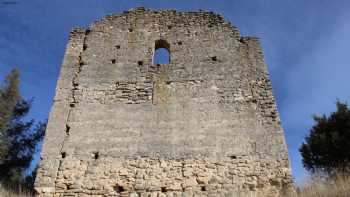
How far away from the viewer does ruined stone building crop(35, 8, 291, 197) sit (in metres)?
6.12

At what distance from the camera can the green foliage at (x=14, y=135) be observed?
459 inches

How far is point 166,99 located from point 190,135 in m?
1.06

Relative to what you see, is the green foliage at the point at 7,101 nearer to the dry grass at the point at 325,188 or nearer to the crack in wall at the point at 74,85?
the crack in wall at the point at 74,85

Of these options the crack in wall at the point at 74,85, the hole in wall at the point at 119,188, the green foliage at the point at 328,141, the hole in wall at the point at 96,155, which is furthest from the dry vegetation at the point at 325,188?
the green foliage at the point at 328,141

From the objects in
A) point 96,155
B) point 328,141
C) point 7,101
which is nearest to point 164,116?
point 96,155

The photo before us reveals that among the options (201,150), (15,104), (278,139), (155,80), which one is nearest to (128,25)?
(155,80)

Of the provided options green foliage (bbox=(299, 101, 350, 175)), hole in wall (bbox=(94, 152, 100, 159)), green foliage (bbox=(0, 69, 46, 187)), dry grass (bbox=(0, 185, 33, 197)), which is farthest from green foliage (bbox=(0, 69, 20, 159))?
green foliage (bbox=(299, 101, 350, 175))

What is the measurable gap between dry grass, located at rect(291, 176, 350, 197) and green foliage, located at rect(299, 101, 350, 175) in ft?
19.7

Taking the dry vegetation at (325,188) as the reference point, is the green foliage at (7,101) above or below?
above

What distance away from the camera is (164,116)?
686 cm

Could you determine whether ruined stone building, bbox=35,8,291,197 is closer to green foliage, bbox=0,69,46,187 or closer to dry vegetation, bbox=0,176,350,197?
dry vegetation, bbox=0,176,350,197

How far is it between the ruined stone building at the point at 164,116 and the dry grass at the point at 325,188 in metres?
0.37

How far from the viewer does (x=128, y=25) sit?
338 inches

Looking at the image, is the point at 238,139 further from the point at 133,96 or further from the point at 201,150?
the point at 133,96
